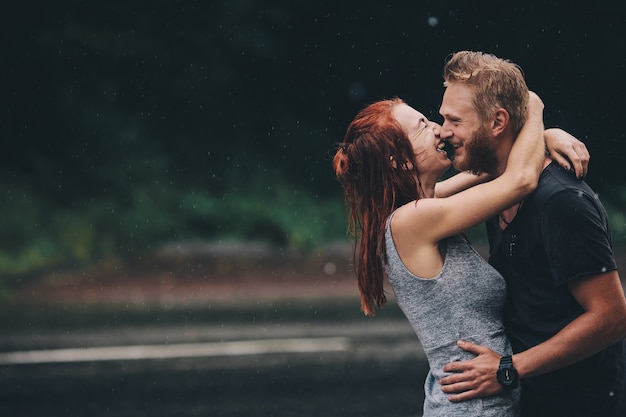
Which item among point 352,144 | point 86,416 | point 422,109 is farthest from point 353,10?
point 352,144

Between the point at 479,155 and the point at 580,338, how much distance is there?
Answer: 30.2 inches

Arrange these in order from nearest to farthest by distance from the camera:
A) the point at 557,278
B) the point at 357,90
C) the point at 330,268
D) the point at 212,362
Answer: the point at 557,278 < the point at 212,362 < the point at 330,268 < the point at 357,90

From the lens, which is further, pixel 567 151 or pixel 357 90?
pixel 357 90

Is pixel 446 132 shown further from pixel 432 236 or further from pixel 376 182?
pixel 432 236

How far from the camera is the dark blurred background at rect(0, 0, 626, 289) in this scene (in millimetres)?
15734

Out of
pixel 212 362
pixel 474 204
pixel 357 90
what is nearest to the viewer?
pixel 474 204

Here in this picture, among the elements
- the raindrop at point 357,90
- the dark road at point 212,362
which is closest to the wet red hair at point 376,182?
the dark road at point 212,362

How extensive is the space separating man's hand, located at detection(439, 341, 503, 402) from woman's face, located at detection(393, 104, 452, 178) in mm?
670

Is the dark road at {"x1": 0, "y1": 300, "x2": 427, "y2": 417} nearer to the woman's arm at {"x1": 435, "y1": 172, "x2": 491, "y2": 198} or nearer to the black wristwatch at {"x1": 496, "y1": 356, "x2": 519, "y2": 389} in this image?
the woman's arm at {"x1": 435, "y1": 172, "x2": 491, "y2": 198}

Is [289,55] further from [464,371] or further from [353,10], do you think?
[464,371]

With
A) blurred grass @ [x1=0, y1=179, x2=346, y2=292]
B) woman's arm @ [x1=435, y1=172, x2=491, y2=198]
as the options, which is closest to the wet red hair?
woman's arm @ [x1=435, y1=172, x2=491, y2=198]

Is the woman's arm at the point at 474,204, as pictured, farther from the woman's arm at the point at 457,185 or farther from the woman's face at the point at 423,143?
the woman's arm at the point at 457,185

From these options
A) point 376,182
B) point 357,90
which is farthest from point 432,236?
point 357,90

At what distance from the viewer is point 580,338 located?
9.45ft
